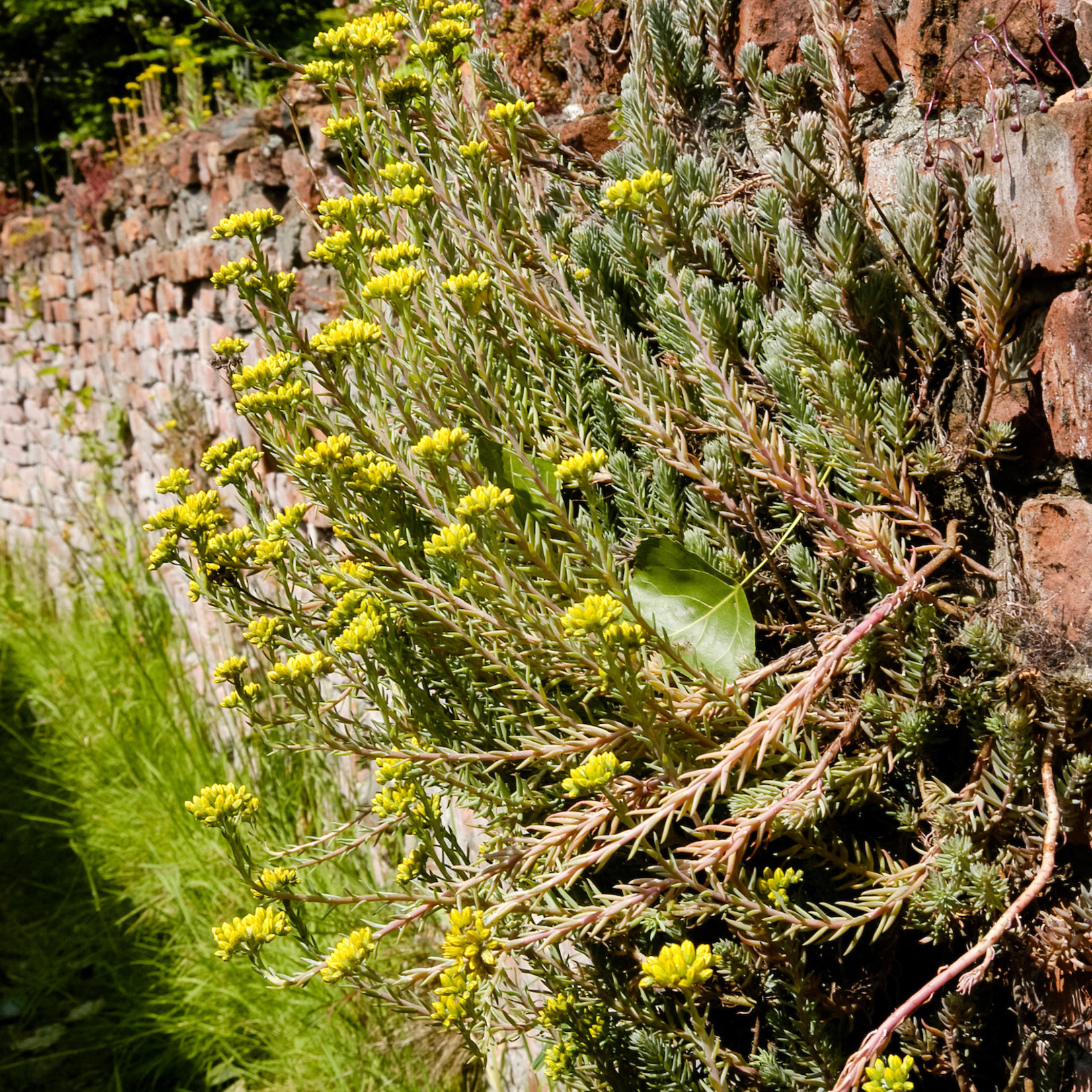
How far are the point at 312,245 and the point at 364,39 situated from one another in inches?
78.8

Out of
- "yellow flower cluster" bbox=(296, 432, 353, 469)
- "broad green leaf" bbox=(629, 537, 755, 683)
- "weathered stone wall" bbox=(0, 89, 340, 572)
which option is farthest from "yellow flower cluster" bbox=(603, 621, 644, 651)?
"weathered stone wall" bbox=(0, 89, 340, 572)

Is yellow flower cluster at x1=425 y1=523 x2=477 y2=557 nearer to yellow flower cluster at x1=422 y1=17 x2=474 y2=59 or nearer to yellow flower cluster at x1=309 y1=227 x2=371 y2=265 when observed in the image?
yellow flower cluster at x1=309 y1=227 x2=371 y2=265

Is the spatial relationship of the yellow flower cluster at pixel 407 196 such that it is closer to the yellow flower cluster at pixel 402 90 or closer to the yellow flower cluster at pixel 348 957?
the yellow flower cluster at pixel 402 90

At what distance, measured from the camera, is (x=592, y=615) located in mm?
1071

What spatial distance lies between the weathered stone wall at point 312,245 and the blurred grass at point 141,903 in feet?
3.59

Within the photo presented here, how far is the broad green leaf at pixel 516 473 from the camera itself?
4.95ft

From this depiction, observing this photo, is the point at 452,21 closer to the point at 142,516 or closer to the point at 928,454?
the point at 928,454

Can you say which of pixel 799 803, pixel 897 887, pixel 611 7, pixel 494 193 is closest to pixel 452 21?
pixel 494 193

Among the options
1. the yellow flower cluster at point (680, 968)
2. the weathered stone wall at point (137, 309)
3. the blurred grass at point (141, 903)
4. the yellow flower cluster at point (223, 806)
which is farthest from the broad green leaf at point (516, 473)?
the weathered stone wall at point (137, 309)

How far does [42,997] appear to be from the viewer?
11.6 feet

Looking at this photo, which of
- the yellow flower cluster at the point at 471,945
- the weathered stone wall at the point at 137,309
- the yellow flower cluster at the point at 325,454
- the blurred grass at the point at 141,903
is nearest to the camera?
the yellow flower cluster at the point at 471,945

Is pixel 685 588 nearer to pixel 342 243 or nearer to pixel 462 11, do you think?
pixel 342 243

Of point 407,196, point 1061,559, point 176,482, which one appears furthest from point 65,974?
point 1061,559

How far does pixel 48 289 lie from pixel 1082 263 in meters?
7.20
